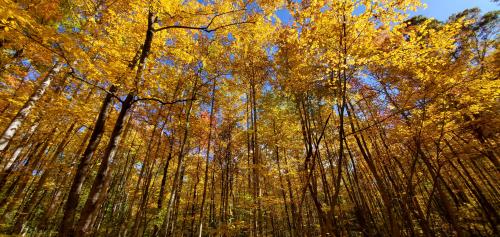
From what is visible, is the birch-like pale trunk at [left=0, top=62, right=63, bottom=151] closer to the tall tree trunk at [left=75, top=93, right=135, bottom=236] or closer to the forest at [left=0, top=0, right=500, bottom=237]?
the forest at [left=0, top=0, right=500, bottom=237]

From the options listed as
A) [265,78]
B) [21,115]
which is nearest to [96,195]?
[21,115]

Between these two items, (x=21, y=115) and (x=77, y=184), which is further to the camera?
(x=21, y=115)

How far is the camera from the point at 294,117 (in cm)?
1121

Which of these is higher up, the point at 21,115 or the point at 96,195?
the point at 21,115

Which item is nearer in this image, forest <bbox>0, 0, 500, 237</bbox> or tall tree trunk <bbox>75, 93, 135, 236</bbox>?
tall tree trunk <bbox>75, 93, 135, 236</bbox>

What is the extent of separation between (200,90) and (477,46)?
45.1ft

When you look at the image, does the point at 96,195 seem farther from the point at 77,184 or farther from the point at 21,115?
the point at 21,115

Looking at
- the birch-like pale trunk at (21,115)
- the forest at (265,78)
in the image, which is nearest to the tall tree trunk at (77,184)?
the forest at (265,78)

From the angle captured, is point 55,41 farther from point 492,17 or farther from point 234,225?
point 492,17

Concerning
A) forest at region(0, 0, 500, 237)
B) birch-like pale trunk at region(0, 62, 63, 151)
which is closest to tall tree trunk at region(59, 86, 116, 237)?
forest at region(0, 0, 500, 237)

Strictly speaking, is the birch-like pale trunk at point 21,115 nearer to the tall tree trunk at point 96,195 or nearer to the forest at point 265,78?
the forest at point 265,78

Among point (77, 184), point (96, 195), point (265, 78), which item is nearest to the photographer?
point (96, 195)

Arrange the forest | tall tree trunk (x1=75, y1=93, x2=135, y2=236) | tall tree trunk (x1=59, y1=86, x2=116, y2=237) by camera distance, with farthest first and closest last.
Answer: the forest → tall tree trunk (x1=59, y1=86, x2=116, y2=237) → tall tree trunk (x1=75, y1=93, x2=135, y2=236)

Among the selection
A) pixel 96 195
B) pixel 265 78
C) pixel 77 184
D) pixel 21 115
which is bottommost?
pixel 96 195
